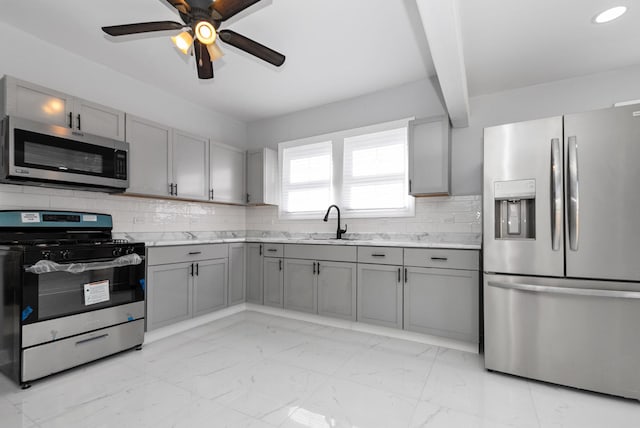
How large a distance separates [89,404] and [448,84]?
328 centimetres

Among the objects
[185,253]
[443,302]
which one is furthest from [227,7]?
[443,302]

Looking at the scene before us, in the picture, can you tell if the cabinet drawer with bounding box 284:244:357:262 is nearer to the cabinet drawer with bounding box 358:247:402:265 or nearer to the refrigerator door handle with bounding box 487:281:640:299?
the cabinet drawer with bounding box 358:247:402:265

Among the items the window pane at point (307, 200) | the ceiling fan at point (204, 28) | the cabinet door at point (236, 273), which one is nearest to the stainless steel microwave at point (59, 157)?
the ceiling fan at point (204, 28)

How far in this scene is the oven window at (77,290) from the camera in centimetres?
216

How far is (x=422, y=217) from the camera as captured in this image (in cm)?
343

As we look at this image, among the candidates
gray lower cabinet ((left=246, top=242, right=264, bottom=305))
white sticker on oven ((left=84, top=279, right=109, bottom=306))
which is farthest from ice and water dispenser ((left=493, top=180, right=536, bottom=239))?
white sticker on oven ((left=84, top=279, right=109, bottom=306))

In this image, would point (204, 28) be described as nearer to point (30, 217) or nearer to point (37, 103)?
point (37, 103)

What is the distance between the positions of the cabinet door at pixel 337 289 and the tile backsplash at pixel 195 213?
2.24 ft

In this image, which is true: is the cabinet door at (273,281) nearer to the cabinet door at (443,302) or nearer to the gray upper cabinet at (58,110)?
the cabinet door at (443,302)

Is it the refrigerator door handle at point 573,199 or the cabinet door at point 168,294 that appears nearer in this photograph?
the refrigerator door handle at point 573,199

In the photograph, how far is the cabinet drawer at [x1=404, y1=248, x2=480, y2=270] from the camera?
2.67 meters

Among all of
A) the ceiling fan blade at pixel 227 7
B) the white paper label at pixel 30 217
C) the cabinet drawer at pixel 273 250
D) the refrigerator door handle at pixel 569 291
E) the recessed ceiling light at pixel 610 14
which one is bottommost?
the refrigerator door handle at pixel 569 291

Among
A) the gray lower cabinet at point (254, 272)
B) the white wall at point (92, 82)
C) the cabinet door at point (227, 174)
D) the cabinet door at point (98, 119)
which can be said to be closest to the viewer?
the white wall at point (92, 82)

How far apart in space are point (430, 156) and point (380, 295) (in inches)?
57.3
